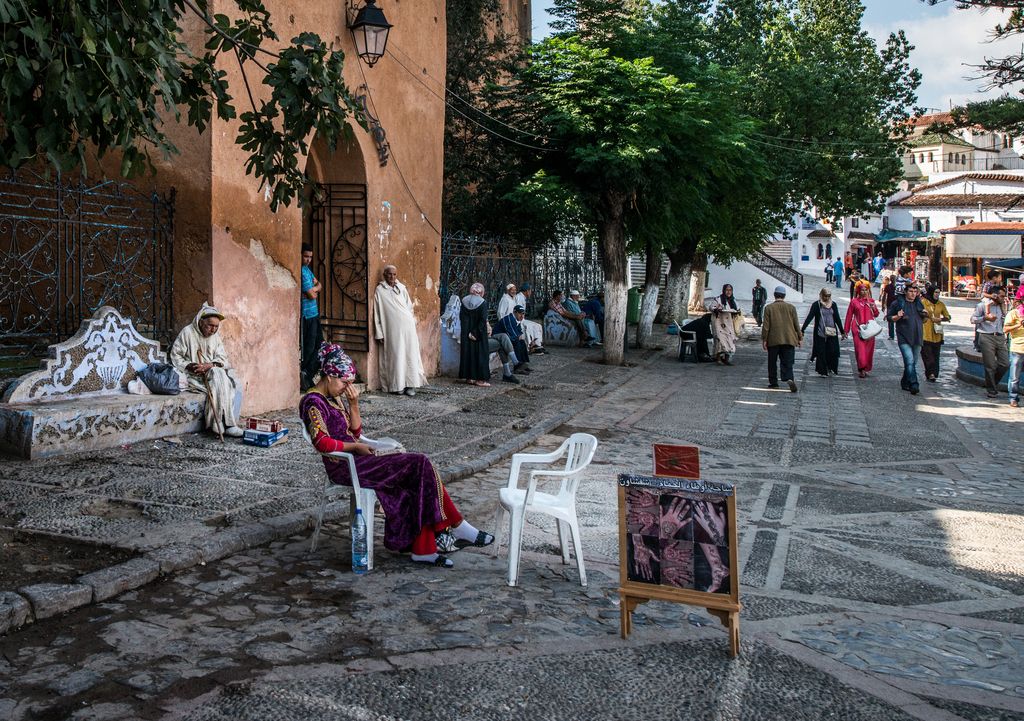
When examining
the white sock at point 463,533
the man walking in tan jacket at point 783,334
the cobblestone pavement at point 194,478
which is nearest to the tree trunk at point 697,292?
the man walking in tan jacket at point 783,334

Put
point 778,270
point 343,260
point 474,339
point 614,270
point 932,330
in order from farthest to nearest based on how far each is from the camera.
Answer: point 778,270 → point 614,270 → point 932,330 → point 474,339 → point 343,260

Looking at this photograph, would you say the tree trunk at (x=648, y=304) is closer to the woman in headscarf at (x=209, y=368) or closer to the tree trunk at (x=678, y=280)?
the tree trunk at (x=678, y=280)

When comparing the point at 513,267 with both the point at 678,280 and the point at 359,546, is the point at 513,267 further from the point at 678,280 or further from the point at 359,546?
the point at 359,546

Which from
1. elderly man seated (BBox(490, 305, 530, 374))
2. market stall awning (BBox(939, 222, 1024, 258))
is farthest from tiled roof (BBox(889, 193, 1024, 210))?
elderly man seated (BBox(490, 305, 530, 374))

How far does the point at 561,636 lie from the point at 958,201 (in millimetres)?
64042

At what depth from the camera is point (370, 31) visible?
506 inches

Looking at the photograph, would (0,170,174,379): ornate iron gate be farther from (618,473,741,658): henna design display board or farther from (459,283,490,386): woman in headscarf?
(618,473,741,658): henna design display board

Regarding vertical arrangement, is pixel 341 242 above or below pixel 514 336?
above

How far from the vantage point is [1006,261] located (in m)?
45.0

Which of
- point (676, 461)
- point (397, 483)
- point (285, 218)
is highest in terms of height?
point (285, 218)

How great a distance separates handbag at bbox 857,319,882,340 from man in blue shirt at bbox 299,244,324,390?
10311 millimetres

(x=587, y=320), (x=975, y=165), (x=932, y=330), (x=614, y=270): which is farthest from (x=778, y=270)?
(x=975, y=165)

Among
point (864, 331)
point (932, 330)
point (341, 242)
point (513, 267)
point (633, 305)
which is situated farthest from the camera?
point (633, 305)

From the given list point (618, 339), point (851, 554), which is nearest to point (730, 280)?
point (618, 339)
